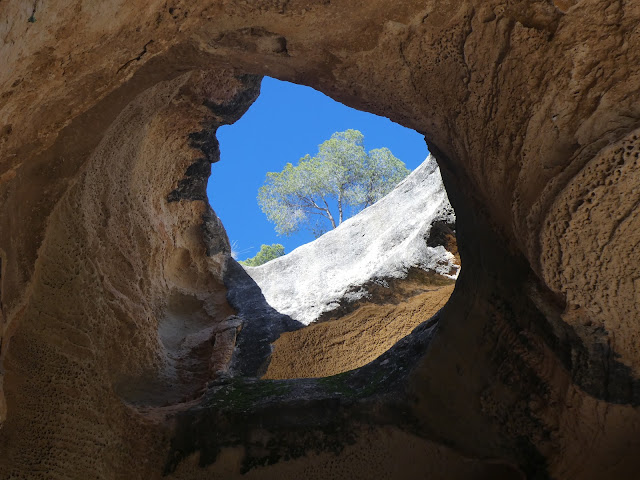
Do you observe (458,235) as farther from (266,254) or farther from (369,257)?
(266,254)

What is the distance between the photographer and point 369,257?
7.33 metres

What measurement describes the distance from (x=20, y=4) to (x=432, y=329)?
354 cm

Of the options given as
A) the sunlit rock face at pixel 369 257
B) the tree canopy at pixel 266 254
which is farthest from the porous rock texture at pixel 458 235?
the tree canopy at pixel 266 254

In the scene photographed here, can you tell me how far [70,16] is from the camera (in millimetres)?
2061

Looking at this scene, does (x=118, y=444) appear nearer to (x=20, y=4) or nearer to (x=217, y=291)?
(x=20, y=4)

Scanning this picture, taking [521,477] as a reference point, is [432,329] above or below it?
above

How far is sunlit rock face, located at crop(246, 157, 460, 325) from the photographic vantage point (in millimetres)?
6379

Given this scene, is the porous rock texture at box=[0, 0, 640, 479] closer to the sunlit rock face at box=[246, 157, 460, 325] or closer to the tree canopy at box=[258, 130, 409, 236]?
the sunlit rock face at box=[246, 157, 460, 325]

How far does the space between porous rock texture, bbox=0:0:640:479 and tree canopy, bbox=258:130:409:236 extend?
9.36 m

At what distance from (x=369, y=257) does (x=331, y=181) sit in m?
7.21

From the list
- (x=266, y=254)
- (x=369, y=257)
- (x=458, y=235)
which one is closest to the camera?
(x=458, y=235)

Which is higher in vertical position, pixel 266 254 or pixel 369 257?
pixel 266 254

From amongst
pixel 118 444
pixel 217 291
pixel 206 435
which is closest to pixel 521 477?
pixel 206 435

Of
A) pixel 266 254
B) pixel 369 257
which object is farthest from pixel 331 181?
pixel 369 257
